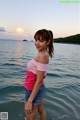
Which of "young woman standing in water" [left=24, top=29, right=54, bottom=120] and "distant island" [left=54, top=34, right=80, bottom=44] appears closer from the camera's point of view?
"young woman standing in water" [left=24, top=29, right=54, bottom=120]

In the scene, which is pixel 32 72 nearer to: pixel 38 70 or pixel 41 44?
pixel 38 70

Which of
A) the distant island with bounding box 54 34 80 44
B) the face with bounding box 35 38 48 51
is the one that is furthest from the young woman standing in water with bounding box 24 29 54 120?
the distant island with bounding box 54 34 80 44

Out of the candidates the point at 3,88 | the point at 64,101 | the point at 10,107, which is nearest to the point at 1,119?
the point at 10,107

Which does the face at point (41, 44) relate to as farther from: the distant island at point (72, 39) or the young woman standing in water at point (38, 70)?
the distant island at point (72, 39)

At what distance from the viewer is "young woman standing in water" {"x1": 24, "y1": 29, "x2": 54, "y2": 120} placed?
10.5 feet

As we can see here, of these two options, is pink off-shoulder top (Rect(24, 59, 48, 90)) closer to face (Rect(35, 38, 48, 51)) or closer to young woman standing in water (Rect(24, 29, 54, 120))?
young woman standing in water (Rect(24, 29, 54, 120))

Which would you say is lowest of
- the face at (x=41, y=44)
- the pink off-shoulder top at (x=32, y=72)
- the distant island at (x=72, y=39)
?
the distant island at (x=72, y=39)

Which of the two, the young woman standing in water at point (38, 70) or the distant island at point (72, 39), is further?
the distant island at point (72, 39)

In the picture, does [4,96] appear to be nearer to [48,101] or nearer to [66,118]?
[48,101]

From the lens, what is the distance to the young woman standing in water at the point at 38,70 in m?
3.20

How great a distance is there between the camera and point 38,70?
3.21 m

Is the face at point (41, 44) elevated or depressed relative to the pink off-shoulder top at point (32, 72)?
elevated

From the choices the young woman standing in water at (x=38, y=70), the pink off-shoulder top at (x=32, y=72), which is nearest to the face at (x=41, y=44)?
the young woman standing in water at (x=38, y=70)

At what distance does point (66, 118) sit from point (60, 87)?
10.6ft
